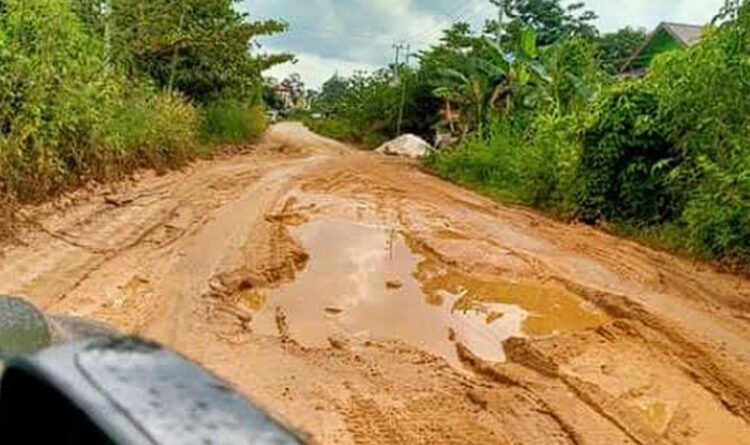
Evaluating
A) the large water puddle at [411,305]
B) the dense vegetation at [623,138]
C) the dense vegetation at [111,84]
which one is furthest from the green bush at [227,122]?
the large water puddle at [411,305]

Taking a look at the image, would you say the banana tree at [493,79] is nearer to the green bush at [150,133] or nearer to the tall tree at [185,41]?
the tall tree at [185,41]

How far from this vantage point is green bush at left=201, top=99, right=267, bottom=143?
24852 mm

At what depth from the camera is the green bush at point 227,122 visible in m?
24.9

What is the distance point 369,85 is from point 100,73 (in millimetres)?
31079

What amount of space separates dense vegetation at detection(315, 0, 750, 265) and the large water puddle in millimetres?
3535

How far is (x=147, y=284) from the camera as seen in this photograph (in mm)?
7297

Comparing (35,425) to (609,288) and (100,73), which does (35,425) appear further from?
(100,73)

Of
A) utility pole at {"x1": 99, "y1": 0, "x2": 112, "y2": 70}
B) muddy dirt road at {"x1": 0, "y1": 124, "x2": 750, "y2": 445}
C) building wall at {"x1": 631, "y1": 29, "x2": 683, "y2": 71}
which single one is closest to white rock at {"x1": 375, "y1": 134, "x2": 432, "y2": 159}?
building wall at {"x1": 631, "y1": 29, "x2": 683, "y2": 71}

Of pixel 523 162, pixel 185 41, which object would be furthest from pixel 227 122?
pixel 523 162

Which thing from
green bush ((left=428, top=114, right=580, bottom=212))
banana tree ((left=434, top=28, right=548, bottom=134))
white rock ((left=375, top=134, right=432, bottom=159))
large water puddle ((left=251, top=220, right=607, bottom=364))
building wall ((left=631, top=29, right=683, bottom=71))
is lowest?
white rock ((left=375, top=134, right=432, bottom=159))

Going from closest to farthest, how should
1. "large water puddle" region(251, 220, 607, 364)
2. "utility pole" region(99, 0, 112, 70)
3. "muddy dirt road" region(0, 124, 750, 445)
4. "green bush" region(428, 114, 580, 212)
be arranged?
"muddy dirt road" region(0, 124, 750, 445) < "large water puddle" region(251, 220, 607, 364) < "green bush" region(428, 114, 580, 212) < "utility pole" region(99, 0, 112, 70)

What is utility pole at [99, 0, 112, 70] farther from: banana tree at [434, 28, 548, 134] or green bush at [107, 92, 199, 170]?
banana tree at [434, 28, 548, 134]

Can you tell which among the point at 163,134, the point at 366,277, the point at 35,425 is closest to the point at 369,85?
the point at 163,134

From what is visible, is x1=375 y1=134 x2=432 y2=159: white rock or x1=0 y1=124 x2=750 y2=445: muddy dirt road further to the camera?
x1=375 y1=134 x2=432 y2=159: white rock
